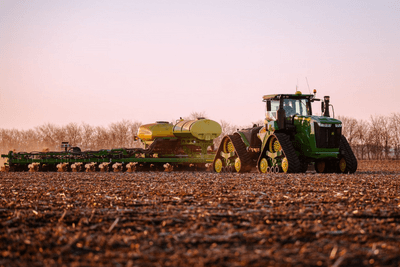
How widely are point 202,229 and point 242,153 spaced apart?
A: 12350mm

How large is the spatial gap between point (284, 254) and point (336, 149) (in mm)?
12444

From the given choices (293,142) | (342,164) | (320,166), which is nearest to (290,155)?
(293,142)

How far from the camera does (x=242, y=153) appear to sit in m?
17.7

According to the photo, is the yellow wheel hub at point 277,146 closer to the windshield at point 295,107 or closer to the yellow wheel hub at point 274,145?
the yellow wheel hub at point 274,145

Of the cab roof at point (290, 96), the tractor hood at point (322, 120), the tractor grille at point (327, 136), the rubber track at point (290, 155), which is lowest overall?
the rubber track at point (290, 155)

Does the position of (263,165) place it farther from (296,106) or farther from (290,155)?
(296,106)

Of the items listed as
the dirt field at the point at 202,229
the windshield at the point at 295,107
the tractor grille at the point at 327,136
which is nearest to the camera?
the dirt field at the point at 202,229

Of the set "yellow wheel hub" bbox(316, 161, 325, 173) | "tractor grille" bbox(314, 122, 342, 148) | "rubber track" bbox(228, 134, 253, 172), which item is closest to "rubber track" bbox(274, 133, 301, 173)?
"tractor grille" bbox(314, 122, 342, 148)

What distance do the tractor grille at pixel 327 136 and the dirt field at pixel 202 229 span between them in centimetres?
663

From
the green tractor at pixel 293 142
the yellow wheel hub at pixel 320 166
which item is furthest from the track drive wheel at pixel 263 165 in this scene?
the yellow wheel hub at pixel 320 166

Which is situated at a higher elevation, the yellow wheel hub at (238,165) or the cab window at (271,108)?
the cab window at (271,108)

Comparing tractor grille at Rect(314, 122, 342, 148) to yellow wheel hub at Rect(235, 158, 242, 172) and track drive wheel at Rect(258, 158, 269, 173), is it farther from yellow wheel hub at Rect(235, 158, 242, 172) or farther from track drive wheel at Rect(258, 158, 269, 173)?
yellow wheel hub at Rect(235, 158, 242, 172)

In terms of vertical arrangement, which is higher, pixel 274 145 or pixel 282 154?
pixel 274 145

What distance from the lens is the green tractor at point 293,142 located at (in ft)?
51.5
